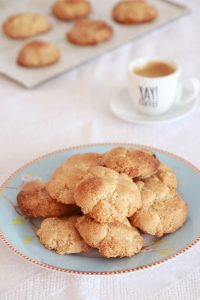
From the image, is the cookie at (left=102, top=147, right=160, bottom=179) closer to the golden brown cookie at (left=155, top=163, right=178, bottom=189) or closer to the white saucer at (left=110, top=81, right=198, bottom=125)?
the golden brown cookie at (left=155, top=163, right=178, bottom=189)

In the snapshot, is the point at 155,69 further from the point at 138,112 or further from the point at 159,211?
the point at 159,211

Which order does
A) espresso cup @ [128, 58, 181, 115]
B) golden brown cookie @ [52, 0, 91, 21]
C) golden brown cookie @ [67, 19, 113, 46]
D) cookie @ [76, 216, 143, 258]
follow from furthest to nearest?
golden brown cookie @ [52, 0, 91, 21] → golden brown cookie @ [67, 19, 113, 46] → espresso cup @ [128, 58, 181, 115] → cookie @ [76, 216, 143, 258]

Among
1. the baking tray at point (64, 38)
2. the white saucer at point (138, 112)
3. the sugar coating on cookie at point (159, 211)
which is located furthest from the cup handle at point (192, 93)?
the sugar coating on cookie at point (159, 211)

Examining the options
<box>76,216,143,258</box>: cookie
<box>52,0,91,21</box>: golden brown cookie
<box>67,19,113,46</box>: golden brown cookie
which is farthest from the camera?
<box>52,0,91,21</box>: golden brown cookie

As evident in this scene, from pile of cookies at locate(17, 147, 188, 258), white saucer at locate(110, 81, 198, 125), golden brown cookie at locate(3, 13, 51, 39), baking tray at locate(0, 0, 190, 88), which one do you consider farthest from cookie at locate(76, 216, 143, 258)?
golden brown cookie at locate(3, 13, 51, 39)

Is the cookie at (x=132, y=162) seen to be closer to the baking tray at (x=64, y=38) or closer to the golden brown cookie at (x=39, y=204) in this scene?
the golden brown cookie at (x=39, y=204)
